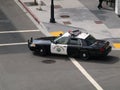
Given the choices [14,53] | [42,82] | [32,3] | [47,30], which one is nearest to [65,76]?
[42,82]

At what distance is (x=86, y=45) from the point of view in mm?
30016

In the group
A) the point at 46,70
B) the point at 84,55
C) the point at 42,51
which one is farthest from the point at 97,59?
the point at 46,70

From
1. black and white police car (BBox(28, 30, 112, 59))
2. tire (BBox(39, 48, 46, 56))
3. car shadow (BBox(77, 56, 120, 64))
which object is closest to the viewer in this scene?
black and white police car (BBox(28, 30, 112, 59))

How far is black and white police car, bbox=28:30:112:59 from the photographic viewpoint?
29.8 meters

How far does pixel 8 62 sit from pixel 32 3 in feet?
50.9

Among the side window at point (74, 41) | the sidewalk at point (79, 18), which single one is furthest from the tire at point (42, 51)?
the sidewalk at point (79, 18)

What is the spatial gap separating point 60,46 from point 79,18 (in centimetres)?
991

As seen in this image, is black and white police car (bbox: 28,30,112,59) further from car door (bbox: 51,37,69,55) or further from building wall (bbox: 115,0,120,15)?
building wall (bbox: 115,0,120,15)

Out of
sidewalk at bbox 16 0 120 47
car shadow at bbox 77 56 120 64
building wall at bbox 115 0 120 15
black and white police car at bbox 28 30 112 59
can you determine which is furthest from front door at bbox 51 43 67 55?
building wall at bbox 115 0 120 15

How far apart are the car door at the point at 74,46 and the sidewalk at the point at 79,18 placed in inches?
205

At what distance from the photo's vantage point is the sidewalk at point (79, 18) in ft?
121

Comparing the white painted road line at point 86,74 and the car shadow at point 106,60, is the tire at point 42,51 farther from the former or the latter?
the car shadow at point 106,60

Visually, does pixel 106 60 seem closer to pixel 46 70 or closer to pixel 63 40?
pixel 63 40

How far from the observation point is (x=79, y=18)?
131ft
